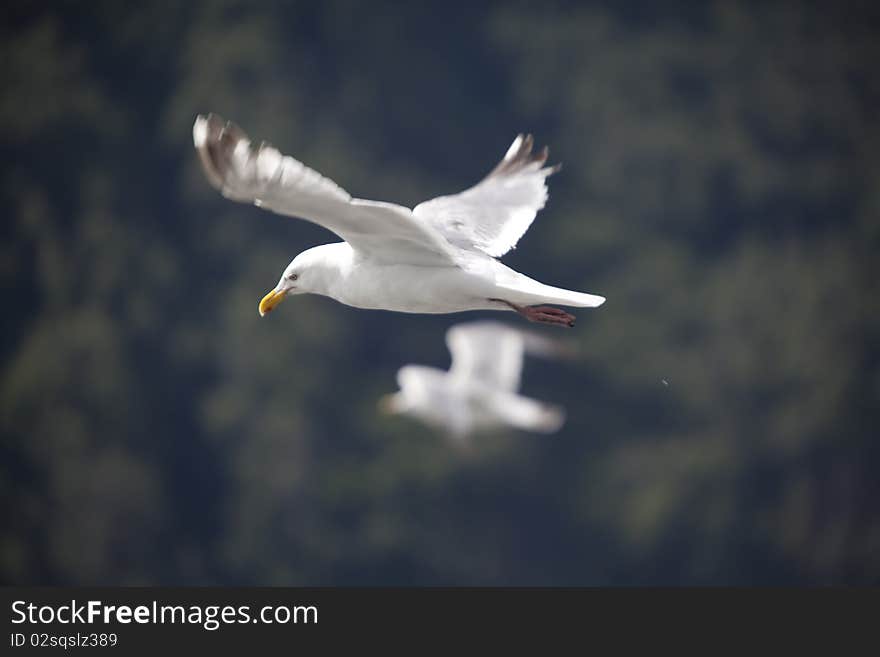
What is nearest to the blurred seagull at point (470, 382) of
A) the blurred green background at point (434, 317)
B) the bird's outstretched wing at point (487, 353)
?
the bird's outstretched wing at point (487, 353)

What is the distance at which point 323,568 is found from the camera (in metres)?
20.7

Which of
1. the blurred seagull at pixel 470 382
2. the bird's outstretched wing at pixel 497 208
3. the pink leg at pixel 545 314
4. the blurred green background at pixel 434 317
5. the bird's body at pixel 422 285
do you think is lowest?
the pink leg at pixel 545 314

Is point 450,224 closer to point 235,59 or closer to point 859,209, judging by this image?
point 235,59

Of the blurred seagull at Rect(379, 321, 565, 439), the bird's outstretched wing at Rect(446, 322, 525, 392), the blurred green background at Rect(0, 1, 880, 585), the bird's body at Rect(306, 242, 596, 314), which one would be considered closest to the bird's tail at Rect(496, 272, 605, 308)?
the bird's body at Rect(306, 242, 596, 314)

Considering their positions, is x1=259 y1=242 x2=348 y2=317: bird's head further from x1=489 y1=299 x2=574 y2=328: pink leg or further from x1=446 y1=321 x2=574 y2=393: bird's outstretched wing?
x1=446 y1=321 x2=574 y2=393: bird's outstretched wing

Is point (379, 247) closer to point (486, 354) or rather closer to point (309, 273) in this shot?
point (309, 273)

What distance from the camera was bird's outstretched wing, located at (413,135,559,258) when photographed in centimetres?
561

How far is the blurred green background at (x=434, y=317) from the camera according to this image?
20.6m

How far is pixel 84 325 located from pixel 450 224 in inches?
653

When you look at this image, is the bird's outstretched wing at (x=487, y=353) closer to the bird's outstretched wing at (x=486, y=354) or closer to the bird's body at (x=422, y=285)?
the bird's outstretched wing at (x=486, y=354)

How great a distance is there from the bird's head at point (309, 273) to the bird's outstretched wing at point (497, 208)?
51 centimetres

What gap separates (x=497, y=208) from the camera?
19.6 ft

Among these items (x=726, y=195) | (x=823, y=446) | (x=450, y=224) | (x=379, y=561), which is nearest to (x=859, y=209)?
(x=726, y=195)

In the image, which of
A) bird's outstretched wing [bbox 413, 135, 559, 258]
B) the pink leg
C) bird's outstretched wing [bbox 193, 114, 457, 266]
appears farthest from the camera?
bird's outstretched wing [bbox 413, 135, 559, 258]
